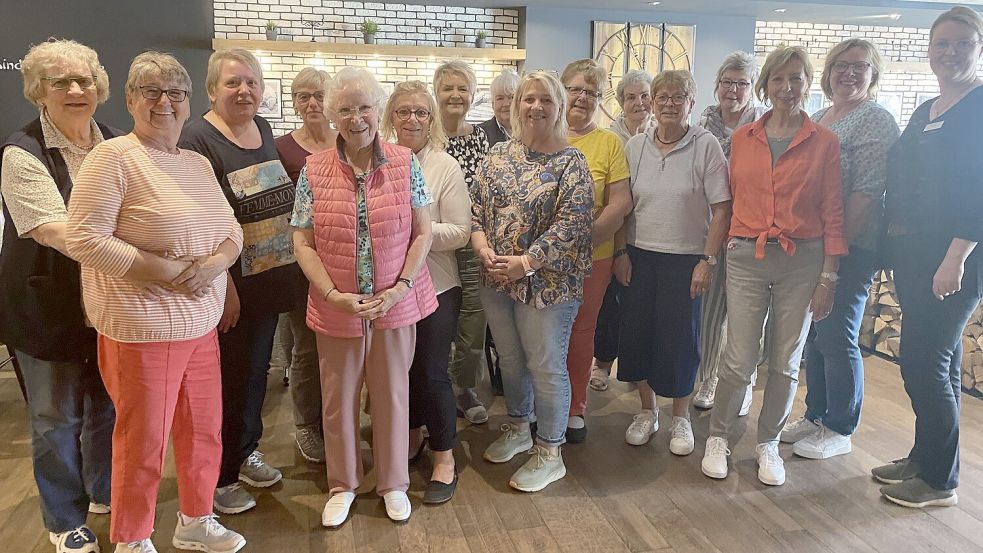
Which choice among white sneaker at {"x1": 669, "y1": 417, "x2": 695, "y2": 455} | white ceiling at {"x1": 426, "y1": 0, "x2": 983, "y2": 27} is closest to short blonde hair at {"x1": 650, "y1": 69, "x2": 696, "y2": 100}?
white sneaker at {"x1": 669, "y1": 417, "x2": 695, "y2": 455}

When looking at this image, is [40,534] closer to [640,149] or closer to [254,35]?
[640,149]

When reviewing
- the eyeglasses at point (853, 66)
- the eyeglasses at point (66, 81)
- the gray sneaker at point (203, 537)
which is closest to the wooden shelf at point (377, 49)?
the eyeglasses at point (853, 66)

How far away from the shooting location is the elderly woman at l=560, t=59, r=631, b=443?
8.83 feet

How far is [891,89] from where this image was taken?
8805mm

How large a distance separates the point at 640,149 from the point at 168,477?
8.00 ft

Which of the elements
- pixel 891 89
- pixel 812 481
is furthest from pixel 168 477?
pixel 891 89

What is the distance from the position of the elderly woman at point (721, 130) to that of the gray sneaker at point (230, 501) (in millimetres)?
2119

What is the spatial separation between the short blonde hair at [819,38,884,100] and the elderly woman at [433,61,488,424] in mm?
1473

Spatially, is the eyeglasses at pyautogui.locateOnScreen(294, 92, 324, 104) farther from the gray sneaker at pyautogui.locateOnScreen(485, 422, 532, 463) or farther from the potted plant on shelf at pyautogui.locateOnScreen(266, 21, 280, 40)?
the potted plant on shelf at pyautogui.locateOnScreen(266, 21, 280, 40)

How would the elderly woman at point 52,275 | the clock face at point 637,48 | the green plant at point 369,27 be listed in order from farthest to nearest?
the clock face at point 637,48, the green plant at point 369,27, the elderly woman at point 52,275

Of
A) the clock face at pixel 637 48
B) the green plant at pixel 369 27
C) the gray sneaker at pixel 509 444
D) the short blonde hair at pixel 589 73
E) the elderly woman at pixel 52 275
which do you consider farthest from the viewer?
the clock face at pixel 637 48

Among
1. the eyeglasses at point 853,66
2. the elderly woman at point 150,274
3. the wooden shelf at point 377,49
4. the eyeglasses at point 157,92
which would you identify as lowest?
the elderly woman at point 150,274

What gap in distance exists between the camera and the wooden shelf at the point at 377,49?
6.69m

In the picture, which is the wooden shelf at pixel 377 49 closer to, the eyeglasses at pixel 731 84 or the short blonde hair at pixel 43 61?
the eyeglasses at pixel 731 84
